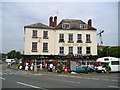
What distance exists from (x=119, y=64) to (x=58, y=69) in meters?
11.8

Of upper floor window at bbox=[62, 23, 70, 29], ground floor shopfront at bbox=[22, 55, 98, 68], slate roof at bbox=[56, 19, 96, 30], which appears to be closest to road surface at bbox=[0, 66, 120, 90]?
ground floor shopfront at bbox=[22, 55, 98, 68]

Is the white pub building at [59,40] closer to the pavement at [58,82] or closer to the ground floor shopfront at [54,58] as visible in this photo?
the ground floor shopfront at [54,58]

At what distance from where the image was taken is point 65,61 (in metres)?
42.8

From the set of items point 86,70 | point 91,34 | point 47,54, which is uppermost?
point 91,34

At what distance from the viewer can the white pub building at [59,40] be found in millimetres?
41750

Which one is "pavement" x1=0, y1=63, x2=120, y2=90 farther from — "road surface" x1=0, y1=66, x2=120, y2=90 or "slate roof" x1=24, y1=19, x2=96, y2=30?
"slate roof" x1=24, y1=19, x2=96, y2=30

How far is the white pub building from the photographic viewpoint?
41.8 metres

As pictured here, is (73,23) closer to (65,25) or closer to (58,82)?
(65,25)

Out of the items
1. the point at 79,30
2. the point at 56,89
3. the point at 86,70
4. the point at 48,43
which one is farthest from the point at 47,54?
the point at 56,89

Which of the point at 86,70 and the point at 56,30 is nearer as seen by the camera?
the point at 86,70

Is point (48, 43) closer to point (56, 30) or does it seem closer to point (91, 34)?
point (56, 30)

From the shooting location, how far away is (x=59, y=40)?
1706 inches

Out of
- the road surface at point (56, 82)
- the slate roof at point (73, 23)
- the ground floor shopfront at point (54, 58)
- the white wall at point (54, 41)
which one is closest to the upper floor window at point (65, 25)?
the slate roof at point (73, 23)

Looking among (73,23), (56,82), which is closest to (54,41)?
(73,23)
